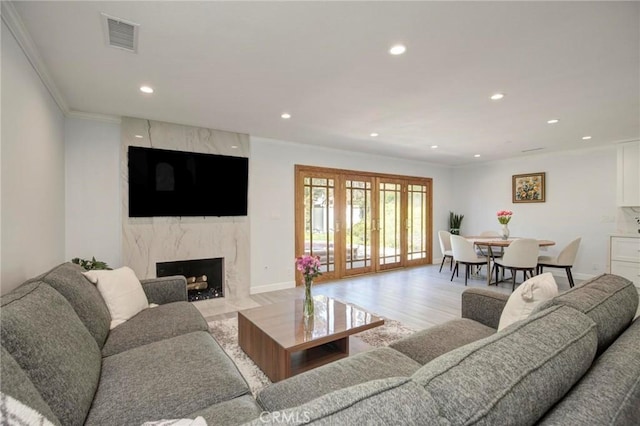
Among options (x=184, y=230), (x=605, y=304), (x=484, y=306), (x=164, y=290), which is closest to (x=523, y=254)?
(x=484, y=306)

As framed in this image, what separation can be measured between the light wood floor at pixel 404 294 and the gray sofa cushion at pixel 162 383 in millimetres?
2087

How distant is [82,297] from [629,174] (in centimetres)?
738

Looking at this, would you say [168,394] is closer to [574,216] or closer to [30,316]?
[30,316]

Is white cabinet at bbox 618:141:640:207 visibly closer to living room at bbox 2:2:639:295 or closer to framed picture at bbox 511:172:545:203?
living room at bbox 2:2:639:295

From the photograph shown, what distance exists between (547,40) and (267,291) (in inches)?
Answer: 175

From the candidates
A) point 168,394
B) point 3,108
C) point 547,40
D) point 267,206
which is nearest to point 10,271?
point 3,108

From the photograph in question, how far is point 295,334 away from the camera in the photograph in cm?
223

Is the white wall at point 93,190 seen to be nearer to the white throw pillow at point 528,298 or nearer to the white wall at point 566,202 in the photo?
the white throw pillow at point 528,298

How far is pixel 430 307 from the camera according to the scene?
4.08 metres

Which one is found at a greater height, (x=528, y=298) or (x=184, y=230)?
(x=184, y=230)

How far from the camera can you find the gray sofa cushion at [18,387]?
2.71 feet

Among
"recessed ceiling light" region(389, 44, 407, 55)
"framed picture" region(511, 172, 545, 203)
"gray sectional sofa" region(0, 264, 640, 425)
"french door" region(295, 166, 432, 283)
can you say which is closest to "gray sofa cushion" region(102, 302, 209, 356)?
"gray sectional sofa" region(0, 264, 640, 425)

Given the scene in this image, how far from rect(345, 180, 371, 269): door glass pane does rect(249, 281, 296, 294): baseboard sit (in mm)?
1322

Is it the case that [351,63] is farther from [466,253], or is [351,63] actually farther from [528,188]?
[528,188]
